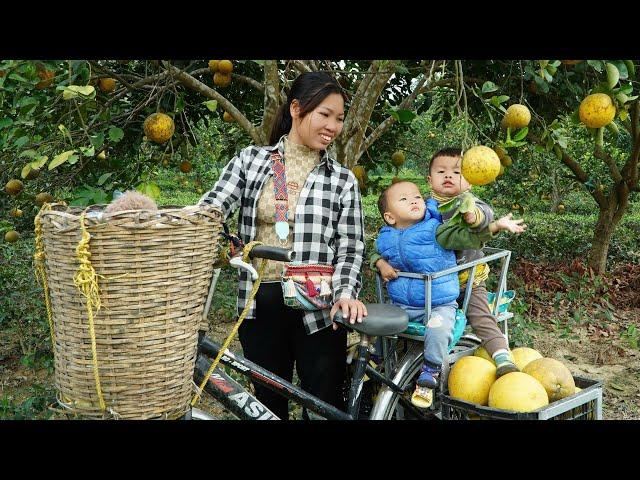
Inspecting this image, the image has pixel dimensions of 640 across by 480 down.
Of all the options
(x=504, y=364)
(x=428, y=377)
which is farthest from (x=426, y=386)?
(x=504, y=364)

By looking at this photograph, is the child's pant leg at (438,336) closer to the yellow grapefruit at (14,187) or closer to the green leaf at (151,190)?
the green leaf at (151,190)

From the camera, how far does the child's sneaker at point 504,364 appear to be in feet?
7.03

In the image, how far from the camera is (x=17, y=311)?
183 inches

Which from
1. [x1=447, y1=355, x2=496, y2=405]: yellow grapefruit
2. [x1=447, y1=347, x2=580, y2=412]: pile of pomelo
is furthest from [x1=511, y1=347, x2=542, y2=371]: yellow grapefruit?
[x1=447, y1=355, x2=496, y2=405]: yellow grapefruit

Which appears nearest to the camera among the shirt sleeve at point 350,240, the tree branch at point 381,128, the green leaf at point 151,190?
the shirt sleeve at point 350,240

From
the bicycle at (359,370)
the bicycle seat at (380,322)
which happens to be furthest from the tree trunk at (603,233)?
the bicycle seat at (380,322)

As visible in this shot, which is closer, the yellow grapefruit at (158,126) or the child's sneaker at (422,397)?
the child's sneaker at (422,397)

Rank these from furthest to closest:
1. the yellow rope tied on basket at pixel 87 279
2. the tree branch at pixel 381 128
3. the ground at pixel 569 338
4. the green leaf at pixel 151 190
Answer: the tree branch at pixel 381 128
the ground at pixel 569 338
the green leaf at pixel 151 190
the yellow rope tied on basket at pixel 87 279

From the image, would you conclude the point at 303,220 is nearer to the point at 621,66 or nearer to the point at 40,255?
the point at 40,255

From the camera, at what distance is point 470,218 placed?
1983mm

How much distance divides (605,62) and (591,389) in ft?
3.41

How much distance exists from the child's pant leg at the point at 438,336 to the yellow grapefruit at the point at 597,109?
2.59 ft

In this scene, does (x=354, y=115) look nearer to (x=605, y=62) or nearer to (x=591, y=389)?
(x=605, y=62)

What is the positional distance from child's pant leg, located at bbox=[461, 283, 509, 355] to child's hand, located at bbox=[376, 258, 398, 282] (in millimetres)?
331
